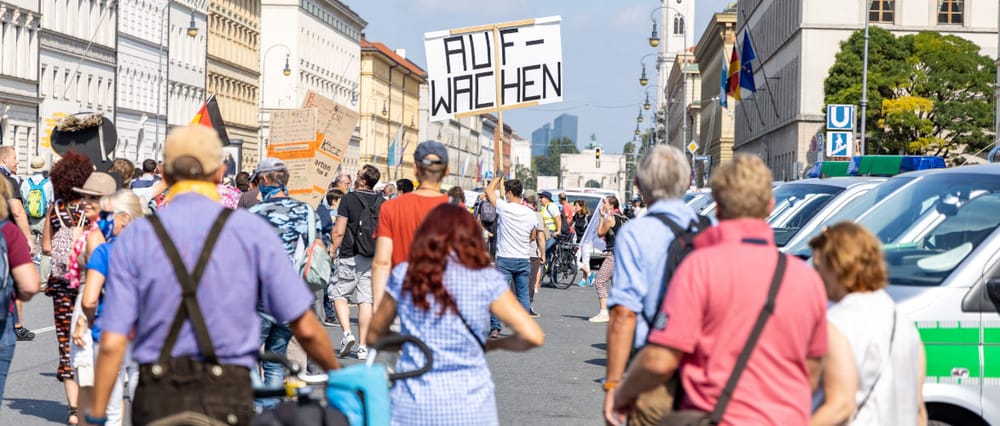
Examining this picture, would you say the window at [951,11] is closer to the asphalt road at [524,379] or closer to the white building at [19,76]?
the white building at [19,76]

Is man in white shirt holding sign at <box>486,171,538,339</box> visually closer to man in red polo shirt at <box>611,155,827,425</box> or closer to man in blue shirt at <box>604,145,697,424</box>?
man in blue shirt at <box>604,145,697,424</box>

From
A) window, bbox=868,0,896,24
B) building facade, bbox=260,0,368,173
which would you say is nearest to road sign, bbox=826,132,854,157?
window, bbox=868,0,896,24

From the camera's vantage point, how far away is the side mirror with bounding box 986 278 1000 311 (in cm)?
739

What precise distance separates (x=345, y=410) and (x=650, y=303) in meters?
A: 1.36

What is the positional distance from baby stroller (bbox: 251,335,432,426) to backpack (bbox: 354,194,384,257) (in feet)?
29.9

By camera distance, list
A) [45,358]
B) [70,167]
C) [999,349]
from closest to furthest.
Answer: [999,349], [70,167], [45,358]

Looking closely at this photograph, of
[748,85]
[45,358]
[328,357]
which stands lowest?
[45,358]

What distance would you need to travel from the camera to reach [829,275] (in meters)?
5.62

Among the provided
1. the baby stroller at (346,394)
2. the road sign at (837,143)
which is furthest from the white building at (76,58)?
the baby stroller at (346,394)

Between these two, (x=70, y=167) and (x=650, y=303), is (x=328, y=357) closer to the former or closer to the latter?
(x=650, y=303)

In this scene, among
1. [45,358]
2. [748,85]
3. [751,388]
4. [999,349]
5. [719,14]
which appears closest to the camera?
[751,388]

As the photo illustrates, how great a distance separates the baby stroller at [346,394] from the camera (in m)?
5.35

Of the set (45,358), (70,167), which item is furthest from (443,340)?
(45,358)

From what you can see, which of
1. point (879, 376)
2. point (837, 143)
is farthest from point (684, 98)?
point (879, 376)
